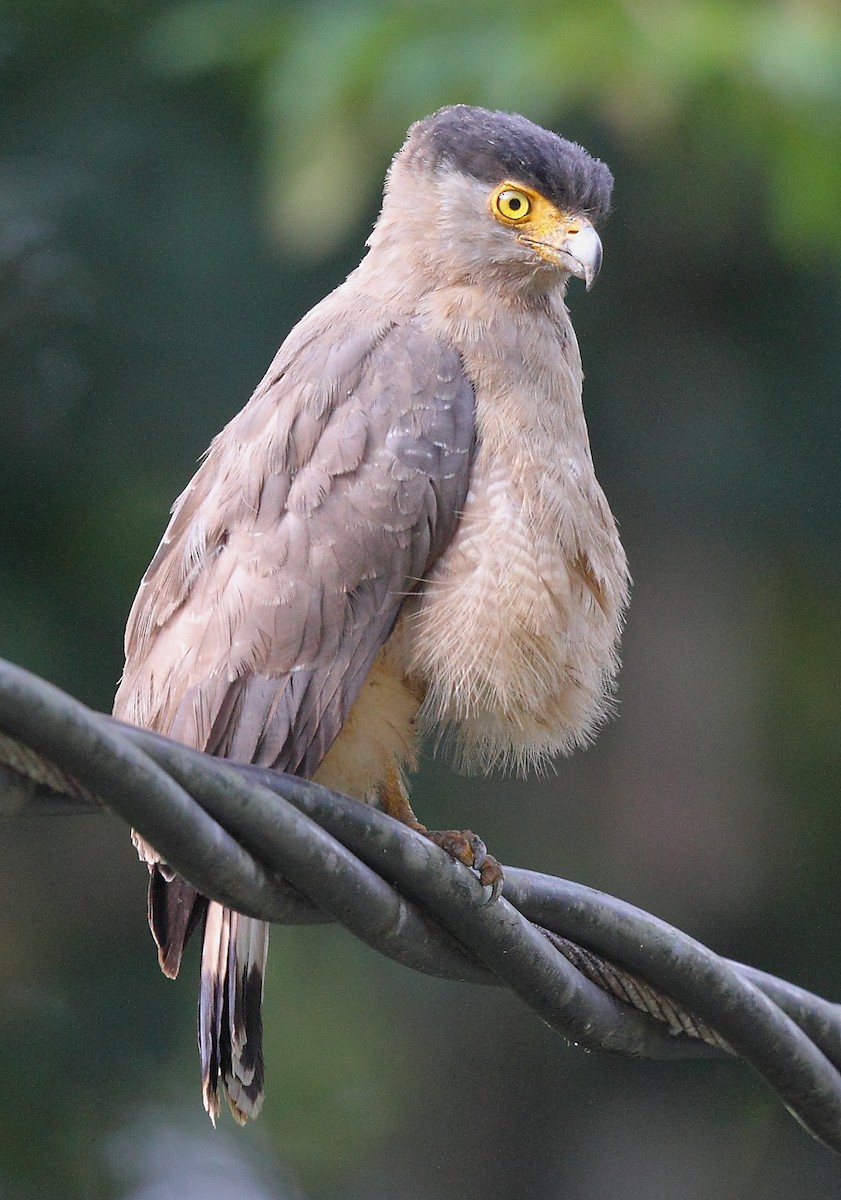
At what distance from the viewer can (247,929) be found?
3623mm

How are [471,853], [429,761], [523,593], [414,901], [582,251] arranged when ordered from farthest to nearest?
1. [429,761]
2. [582,251]
3. [523,593]
4. [471,853]
5. [414,901]

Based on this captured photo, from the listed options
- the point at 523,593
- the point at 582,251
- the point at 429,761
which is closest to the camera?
the point at 523,593

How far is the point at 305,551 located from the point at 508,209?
1.24 metres

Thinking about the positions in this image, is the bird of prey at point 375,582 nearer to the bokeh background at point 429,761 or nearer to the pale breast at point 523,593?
the pale breast at point 523,593

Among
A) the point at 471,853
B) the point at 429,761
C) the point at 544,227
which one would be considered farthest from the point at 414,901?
the point at 429,761

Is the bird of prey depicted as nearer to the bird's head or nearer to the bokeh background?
the bird's head

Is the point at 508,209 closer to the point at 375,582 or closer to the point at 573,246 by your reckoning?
the point at 573,246

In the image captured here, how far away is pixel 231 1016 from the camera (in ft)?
11.5

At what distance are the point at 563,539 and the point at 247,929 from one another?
3.64 ft

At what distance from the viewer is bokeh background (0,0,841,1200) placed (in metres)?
6.99

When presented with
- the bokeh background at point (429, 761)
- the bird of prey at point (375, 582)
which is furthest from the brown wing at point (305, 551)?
the bokeh background at point (429, 761)

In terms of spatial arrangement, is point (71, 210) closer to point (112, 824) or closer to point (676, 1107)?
point (112, 824)

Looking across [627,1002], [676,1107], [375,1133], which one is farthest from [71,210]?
[627,1002]

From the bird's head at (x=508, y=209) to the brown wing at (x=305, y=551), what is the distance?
0.43 m
